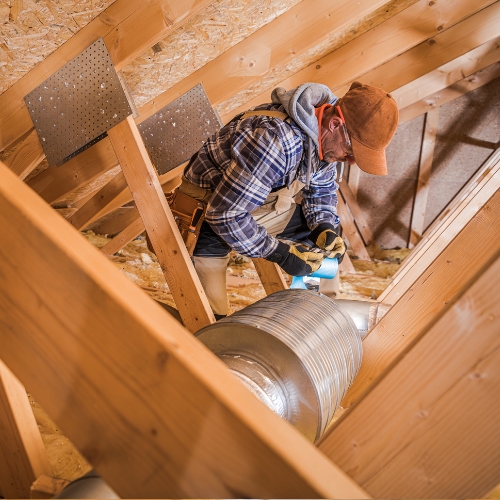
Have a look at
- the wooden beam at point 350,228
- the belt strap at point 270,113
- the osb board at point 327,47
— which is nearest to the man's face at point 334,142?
the belt strap at point 270,113

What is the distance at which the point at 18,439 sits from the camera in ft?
3.79

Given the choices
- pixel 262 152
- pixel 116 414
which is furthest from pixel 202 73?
pixel 116 414

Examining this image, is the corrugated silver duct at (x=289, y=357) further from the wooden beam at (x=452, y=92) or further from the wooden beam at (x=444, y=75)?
the wooden beam at (x=452, y=92)

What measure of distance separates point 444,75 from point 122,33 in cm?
351

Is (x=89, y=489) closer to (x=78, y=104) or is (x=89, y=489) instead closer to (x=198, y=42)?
(x=78, y=104)

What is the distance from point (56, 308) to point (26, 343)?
0.08m

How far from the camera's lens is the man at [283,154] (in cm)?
174

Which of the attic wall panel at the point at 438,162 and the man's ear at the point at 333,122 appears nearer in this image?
the man's ear at the point at 333,122

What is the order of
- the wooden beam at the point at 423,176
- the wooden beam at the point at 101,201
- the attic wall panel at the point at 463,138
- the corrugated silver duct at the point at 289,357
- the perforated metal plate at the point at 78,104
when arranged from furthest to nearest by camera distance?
the wooden beam at the point at 423,176 → the attic wall panel at the point at 463,138 → the wooden beam at the point at 101,201 → the perforated metal plate at the point at 78,104 → the corrugated silver duct at the point at 289,357

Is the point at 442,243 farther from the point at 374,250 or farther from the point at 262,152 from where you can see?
the point at 374,250

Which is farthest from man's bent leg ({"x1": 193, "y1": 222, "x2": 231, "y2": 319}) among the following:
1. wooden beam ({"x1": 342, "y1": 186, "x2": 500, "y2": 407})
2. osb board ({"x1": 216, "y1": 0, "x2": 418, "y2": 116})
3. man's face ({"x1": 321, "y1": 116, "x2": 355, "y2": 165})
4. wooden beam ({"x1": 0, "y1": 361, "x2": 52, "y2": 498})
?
osb board ({"x1": 216, "y1": 0, "x2": 418, "y2": 116})

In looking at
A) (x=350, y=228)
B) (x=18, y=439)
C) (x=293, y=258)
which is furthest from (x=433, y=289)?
(x=350, y=228)

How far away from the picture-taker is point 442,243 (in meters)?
2.31

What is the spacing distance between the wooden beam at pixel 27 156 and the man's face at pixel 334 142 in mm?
1431
